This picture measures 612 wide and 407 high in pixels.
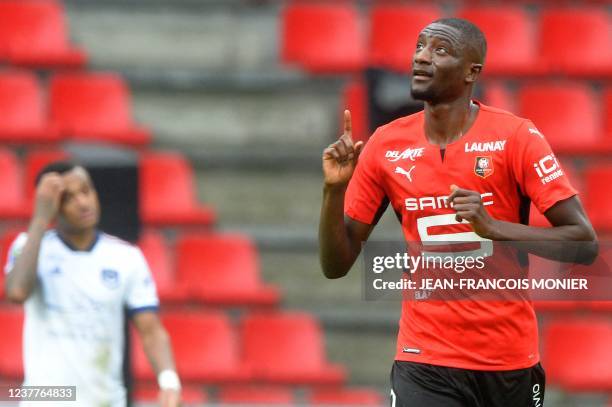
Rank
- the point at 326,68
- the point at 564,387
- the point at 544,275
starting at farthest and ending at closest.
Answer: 1. the point at 326,68
2. the point at 564,387
3. the point at 544,275

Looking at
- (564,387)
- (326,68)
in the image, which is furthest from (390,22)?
(564,387)

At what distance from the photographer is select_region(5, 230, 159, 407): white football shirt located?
19.8 ft

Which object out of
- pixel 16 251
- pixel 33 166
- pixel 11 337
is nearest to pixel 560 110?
pixel 33 166

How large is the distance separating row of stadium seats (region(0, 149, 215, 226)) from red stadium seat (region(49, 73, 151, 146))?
0.39 metres

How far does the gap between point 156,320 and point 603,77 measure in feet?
17.8

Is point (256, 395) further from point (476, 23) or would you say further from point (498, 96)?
point (476, 23)

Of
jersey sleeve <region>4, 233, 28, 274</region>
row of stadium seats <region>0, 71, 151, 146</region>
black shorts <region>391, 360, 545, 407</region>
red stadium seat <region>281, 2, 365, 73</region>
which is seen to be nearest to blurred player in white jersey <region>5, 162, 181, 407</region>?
jersey sleeve <region>4, 233, 28, 274</region>

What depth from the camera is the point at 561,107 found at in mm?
10406

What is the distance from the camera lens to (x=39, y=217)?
6148 mm

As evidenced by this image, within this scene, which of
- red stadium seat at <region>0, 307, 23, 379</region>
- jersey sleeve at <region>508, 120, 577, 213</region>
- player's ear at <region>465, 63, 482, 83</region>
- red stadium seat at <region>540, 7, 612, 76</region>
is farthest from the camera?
red stadium seat at <region>540, 7, 612, 76</region>

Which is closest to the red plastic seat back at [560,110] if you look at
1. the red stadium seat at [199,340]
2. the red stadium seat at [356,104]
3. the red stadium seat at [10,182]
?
the red stadium seat at [356,104]

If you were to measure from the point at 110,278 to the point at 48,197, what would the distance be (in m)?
0.45

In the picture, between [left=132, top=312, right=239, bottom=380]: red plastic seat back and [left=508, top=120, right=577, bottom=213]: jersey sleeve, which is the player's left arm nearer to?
[left=508, top=120, right=577, bottom=213]: jersey sleeve

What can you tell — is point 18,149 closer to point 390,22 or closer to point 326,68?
point 326,68
